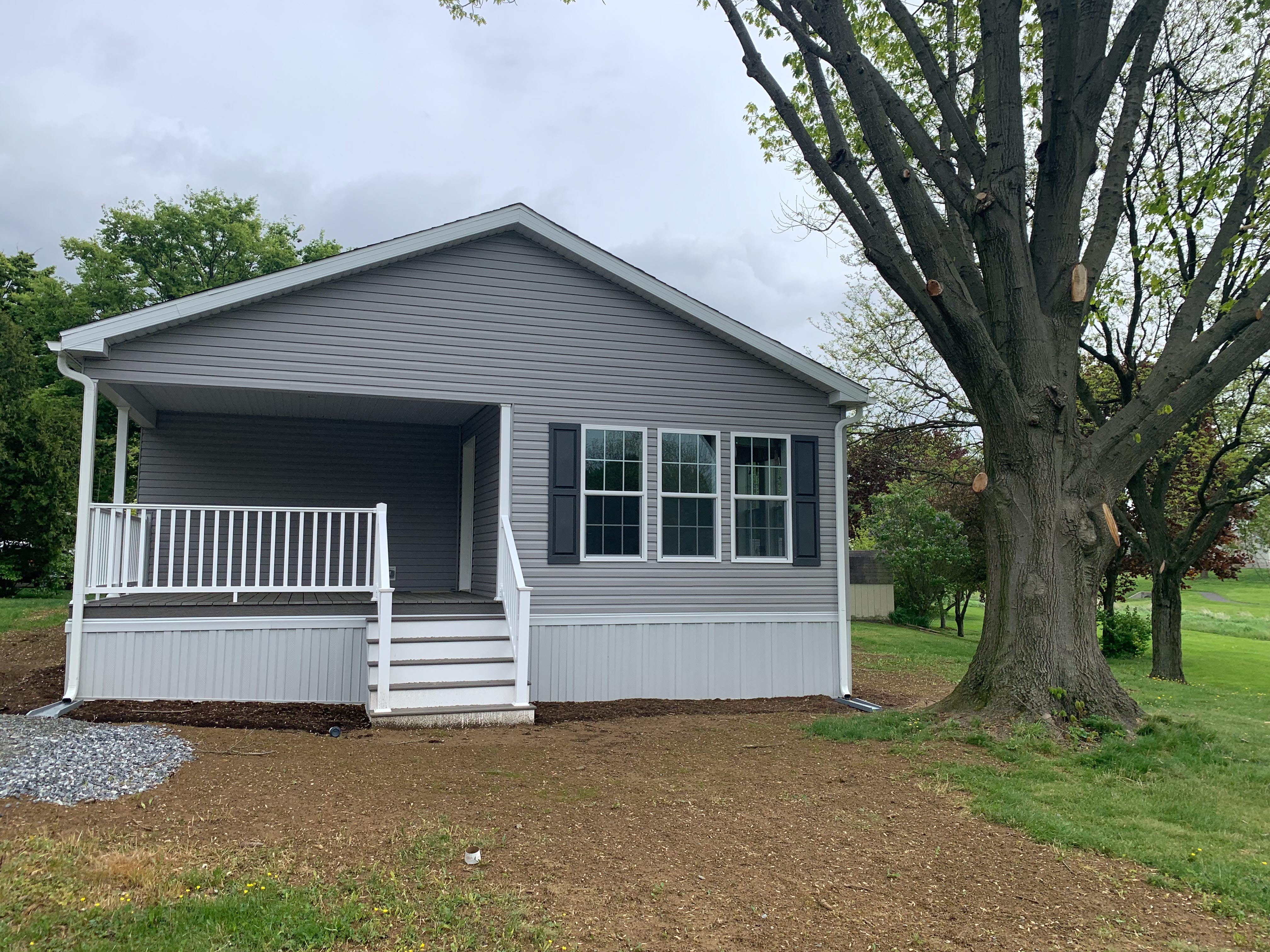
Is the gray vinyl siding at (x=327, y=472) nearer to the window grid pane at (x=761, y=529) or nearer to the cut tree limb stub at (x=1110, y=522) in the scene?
the window grid pane at (x=761, y=529)

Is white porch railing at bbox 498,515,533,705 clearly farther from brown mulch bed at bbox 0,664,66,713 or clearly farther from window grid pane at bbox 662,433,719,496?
brown mulch bed at bbox 0,664,66,713

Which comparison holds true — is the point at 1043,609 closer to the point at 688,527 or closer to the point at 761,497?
the point at 761,497

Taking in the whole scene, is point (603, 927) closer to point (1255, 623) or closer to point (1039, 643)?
point (1039, 643)

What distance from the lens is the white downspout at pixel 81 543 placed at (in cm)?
773

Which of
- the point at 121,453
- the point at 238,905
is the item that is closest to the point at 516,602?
the point at 238,905

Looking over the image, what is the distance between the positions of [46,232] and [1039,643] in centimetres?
3401

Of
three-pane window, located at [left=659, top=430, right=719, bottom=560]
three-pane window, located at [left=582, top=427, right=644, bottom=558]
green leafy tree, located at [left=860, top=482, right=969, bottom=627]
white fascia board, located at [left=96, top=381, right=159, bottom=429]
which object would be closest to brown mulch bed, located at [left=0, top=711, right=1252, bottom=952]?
three-pane window, located at [left=582, top=427, right=644, bottom=558]

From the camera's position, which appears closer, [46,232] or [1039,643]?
[1039,643]

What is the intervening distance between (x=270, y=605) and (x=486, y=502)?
2594 mm

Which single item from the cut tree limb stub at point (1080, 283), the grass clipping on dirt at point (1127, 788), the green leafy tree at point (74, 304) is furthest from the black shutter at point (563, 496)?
the green leafy tree at point (74, 304)

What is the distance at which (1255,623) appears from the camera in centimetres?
3083

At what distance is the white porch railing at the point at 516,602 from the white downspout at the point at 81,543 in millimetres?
3715

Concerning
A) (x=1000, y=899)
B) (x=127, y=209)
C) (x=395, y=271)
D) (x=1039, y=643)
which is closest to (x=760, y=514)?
(x=1039, y=643)

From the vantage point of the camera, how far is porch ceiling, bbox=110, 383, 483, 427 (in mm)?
9031
